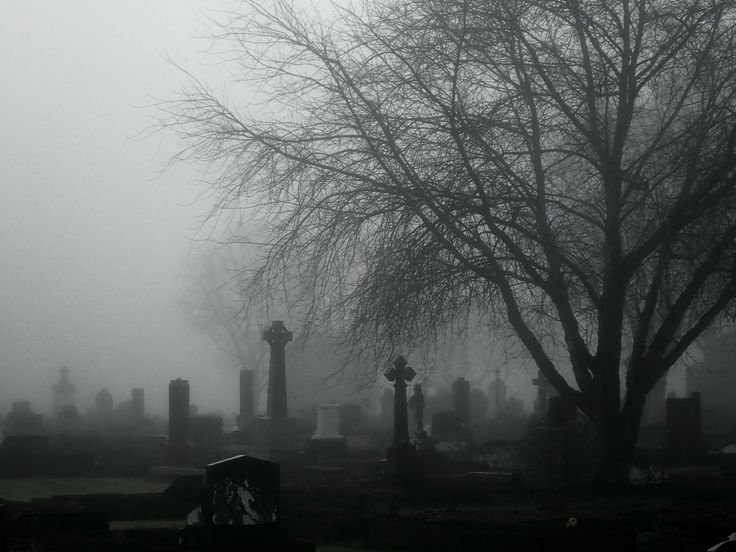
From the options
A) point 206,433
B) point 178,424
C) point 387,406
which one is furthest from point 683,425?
point 387,406

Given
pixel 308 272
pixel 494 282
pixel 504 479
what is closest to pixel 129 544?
pixel 308 272

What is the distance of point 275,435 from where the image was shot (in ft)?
75.7

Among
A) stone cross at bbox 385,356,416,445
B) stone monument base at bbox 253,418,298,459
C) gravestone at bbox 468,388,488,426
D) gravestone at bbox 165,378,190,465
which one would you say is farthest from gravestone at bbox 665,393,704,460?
gravestone at bbox 468,388,488,426

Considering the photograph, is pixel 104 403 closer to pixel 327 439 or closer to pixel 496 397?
pixel 496 397

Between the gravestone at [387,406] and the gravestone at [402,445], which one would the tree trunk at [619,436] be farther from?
the gravestone at [387,406]

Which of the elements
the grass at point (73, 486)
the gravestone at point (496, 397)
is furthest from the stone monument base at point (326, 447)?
the gravestone at point (496, 397)

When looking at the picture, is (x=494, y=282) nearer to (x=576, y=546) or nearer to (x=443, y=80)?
(x=443, y=80)

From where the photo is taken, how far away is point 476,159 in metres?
12.4

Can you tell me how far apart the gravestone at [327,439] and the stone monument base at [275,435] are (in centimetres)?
49

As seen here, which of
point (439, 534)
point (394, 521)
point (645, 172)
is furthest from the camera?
point (645, 172)

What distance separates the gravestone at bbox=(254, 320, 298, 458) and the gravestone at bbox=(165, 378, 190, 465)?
63.4 inches

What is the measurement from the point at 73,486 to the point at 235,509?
34.7ft

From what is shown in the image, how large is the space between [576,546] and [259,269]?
522cm

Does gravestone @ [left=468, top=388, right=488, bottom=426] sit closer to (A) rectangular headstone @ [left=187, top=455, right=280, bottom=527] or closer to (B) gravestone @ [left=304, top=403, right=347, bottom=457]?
(B) gravestone @ [left=304, top=403, right=347, bottom=457]
